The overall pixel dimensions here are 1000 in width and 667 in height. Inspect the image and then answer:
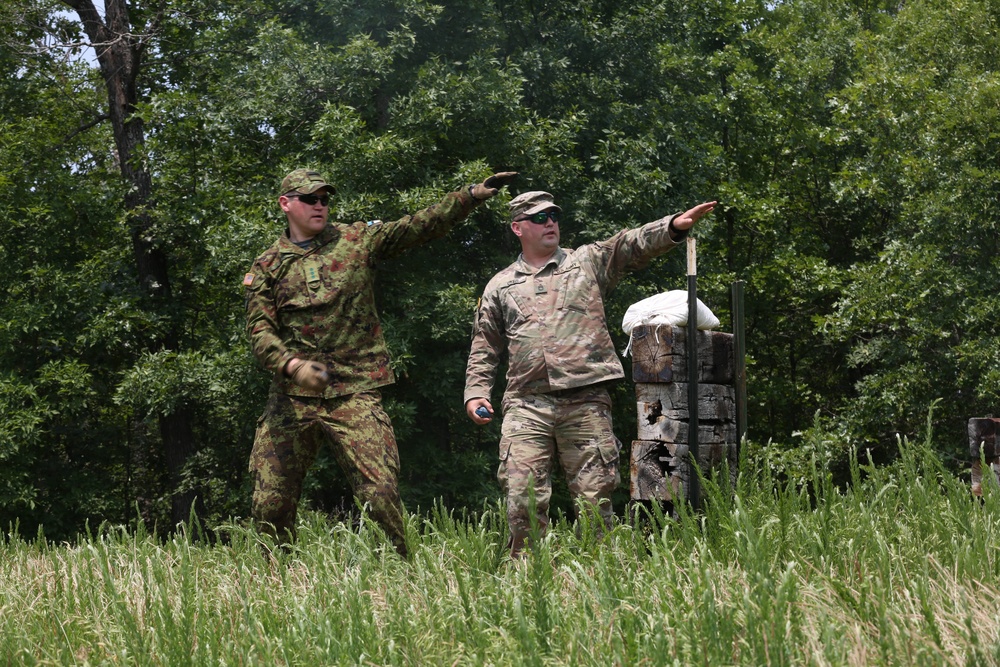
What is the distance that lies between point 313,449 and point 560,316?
1.29 m

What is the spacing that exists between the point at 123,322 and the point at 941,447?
10.9 meters

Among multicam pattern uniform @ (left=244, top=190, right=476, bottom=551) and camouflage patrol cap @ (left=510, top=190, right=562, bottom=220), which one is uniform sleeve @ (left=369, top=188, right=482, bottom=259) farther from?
camouflage patrol cap @ (left=510, top=190, right=562, bottom=220)

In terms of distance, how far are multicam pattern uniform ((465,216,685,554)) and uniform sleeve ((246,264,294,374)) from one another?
0.91m

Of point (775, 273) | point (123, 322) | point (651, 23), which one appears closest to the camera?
point (123, 322)

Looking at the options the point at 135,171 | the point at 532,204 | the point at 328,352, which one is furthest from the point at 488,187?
the point at 135,171

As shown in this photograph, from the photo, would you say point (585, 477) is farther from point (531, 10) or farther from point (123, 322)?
point (531, 10)

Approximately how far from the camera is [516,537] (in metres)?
4.92

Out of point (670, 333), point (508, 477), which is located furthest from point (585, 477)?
point (670, 333)

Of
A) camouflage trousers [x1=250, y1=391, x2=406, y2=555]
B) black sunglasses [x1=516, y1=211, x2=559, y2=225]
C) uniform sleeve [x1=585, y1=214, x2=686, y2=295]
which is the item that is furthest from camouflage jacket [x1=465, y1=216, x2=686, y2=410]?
camouflage trousers [x1=250, y1=391, x2=406, y2=555]

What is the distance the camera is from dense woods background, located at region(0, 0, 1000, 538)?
1373 cm

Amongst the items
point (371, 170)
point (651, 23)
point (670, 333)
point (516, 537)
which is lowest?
point (516, 537)

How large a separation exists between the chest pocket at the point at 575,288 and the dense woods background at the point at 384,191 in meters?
7.25

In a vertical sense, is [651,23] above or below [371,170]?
above

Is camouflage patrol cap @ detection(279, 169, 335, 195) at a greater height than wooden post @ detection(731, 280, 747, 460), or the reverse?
camouflage patrol cap @ detection(279, 169, 335, 195)
